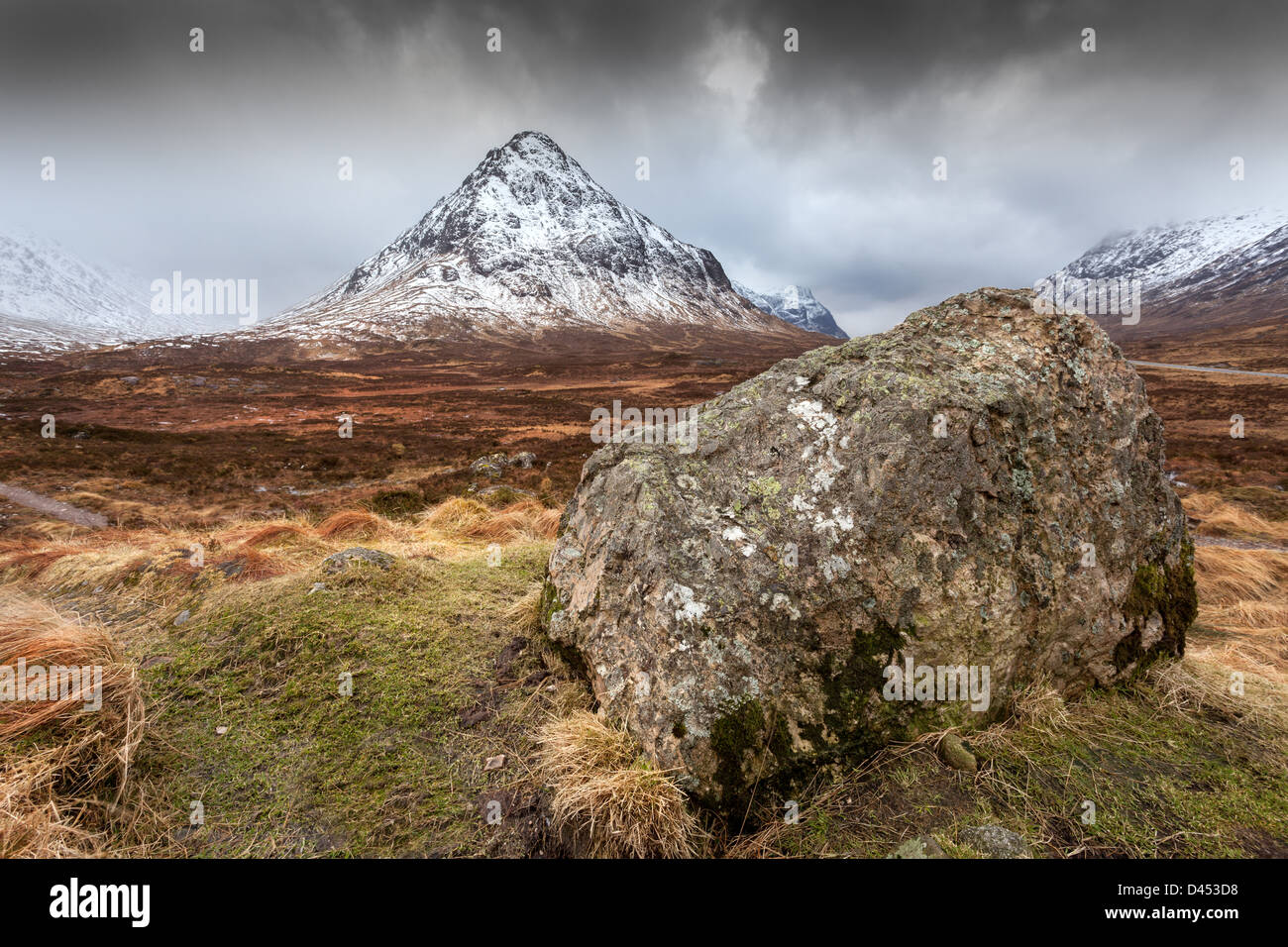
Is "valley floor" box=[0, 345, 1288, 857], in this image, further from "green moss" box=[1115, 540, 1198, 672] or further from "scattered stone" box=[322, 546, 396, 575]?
"green moss" box=[1115, 540, 1198, 672]

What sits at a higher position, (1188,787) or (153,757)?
(153,757)

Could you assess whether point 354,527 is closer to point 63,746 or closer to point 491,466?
point 63,746

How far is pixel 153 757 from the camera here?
127 inches

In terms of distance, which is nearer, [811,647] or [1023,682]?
[811,647]

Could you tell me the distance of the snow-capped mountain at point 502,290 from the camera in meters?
128

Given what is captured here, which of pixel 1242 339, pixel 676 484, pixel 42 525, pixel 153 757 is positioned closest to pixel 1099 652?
pixel 676 484

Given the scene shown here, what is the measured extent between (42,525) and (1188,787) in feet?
71.6

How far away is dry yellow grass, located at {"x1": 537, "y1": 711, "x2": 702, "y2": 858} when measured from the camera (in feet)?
9.39

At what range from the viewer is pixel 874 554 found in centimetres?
382

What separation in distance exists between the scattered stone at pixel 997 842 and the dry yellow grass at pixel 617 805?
1.48 m

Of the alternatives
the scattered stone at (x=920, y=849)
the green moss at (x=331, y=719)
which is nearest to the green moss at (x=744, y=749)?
the scattered stone at (x=920, y=849)

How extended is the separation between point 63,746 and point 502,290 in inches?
6600

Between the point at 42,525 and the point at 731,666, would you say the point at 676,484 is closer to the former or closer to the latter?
the point at 731,666

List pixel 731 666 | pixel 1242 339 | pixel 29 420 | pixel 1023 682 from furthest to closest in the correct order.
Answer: pixel 1242 339 → pixel 29 420 → pixel 1023 682 → pixel 731 666
